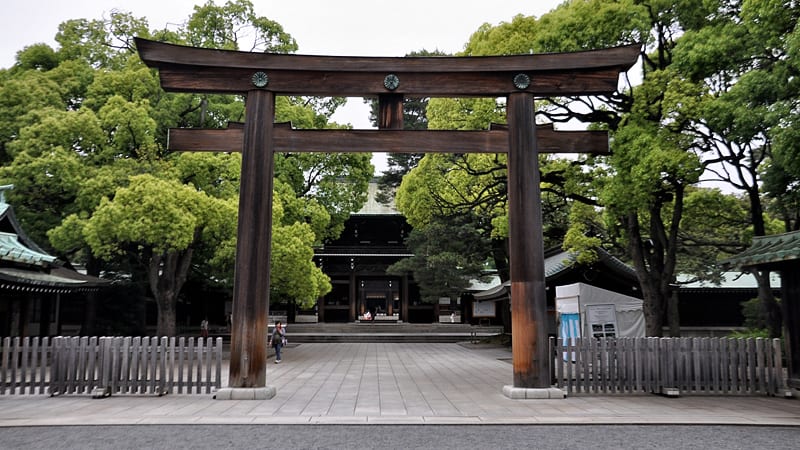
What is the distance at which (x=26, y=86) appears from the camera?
20547 mm

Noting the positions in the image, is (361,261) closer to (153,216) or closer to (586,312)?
(153,216)

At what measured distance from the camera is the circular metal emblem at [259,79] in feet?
34.6

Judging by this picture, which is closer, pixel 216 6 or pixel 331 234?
pixel 216 6

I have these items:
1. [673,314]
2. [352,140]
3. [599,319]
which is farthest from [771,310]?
[352,140]

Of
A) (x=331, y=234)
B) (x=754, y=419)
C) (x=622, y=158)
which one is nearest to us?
(x=754, y=419)

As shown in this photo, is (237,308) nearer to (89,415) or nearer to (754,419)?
(89,415)

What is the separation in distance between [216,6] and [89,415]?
20.4 m

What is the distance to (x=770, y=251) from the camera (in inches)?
428

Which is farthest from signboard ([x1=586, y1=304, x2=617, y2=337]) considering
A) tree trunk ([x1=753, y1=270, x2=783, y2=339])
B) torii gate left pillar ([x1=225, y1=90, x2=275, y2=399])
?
torii gate left pillar ([x1=225, y1=90, x2=275, y2=399])

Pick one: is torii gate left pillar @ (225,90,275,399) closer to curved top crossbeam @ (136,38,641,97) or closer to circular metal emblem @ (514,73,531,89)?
curved top crossbeam @ (136,38,641,97)

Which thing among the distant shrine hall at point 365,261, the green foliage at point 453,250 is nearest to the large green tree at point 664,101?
the green foliage at point 453,250

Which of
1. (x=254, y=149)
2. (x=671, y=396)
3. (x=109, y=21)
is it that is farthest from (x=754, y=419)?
(x=109, y=21)

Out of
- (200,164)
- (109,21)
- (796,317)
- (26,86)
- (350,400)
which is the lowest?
(350,400)

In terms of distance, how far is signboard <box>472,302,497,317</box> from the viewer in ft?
116
